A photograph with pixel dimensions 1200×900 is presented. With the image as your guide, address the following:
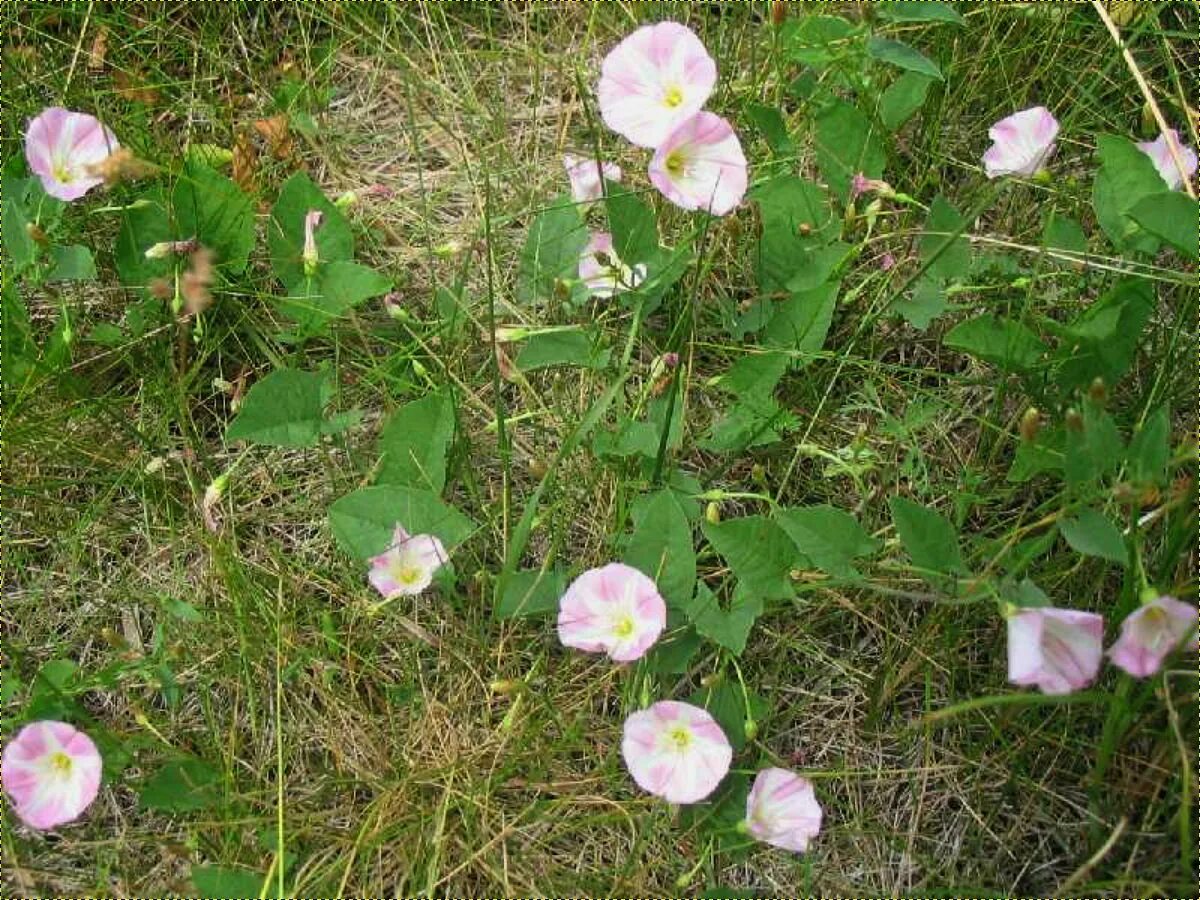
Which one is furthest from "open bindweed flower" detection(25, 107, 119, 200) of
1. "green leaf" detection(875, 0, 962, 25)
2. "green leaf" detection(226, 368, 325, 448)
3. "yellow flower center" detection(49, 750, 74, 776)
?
"green leaf" detection(875, 0, 962, 25)

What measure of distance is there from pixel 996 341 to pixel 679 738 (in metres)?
0.66

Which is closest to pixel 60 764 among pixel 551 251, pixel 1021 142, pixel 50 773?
pixel 50 773

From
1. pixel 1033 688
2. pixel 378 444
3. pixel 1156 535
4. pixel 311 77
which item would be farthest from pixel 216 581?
pixel 1156 535

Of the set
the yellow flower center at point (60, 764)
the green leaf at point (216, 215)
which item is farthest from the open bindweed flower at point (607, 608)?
the green leaf at point (216, 215)

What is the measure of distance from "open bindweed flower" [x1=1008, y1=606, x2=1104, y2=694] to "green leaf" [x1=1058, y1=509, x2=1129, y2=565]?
0.07 m

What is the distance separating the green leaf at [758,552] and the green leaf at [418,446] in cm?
39

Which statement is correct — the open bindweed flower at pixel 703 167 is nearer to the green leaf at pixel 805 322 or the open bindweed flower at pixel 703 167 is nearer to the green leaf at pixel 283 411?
the green leaf at pixel 805 322

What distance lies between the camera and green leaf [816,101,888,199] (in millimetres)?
1788

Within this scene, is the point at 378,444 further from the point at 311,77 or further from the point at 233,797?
the point at 311,77

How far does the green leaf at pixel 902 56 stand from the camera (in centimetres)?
172

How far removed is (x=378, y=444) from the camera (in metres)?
1.70

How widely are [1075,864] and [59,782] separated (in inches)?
48.0

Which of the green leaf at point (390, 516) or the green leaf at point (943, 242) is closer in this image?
the green leaf at point (390, 516)

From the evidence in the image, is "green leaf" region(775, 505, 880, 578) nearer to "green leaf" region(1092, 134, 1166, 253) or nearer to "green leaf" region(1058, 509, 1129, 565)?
"green leaf" region(1058, 509, 1129, 565)
